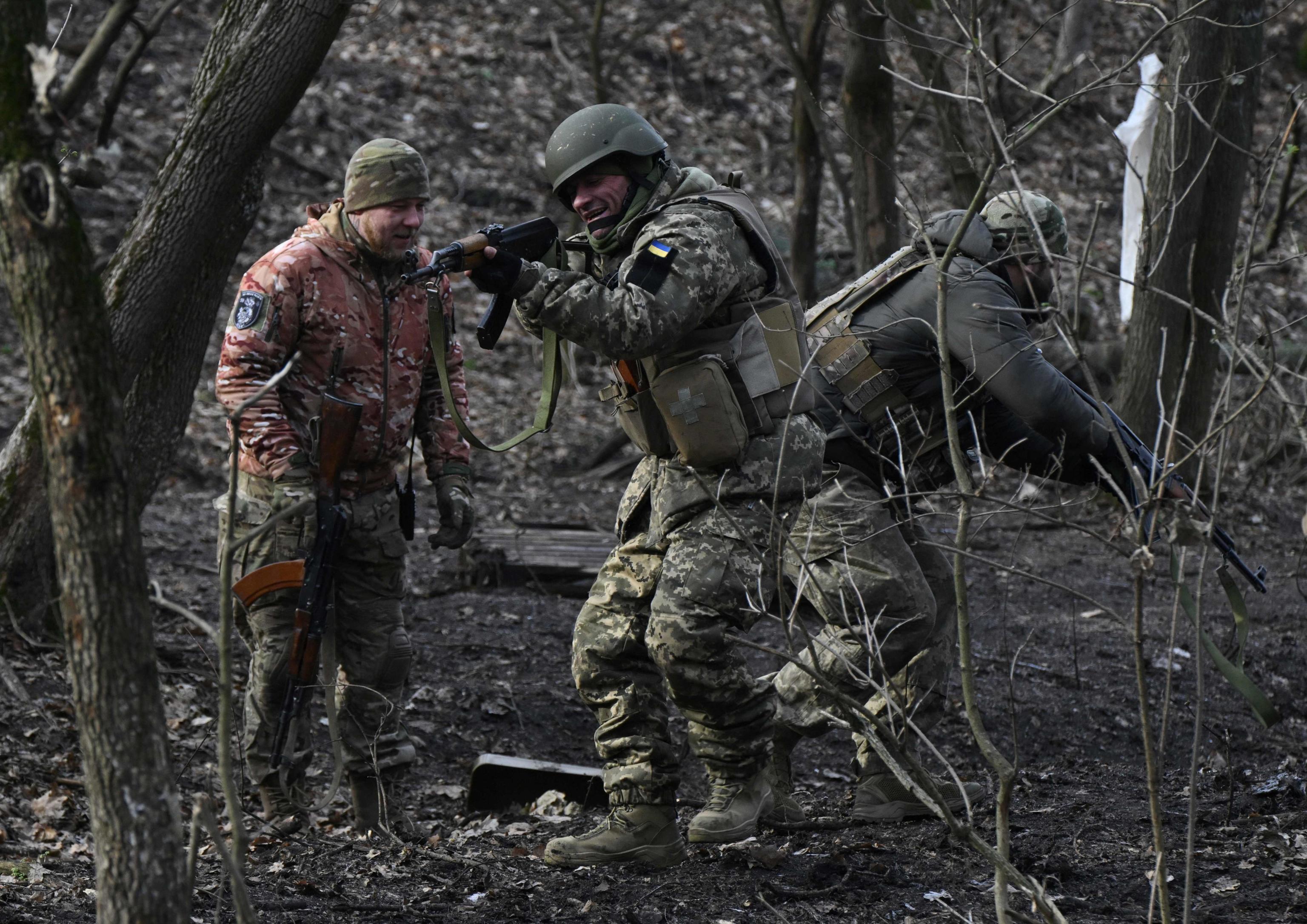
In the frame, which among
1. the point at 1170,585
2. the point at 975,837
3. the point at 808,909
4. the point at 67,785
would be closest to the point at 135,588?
the point at 975,837

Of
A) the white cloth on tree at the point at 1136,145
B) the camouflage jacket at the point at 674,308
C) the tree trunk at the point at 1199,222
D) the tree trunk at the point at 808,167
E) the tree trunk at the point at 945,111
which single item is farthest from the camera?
the tree trunk at the point at 808,167

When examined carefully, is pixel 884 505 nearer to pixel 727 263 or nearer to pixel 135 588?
pixel 727 263

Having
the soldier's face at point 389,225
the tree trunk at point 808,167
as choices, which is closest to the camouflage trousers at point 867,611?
the soldier's face at point 389,225

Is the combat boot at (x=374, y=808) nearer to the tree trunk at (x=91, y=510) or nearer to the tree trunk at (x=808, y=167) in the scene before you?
the tree trunk at (x=91, y=510)

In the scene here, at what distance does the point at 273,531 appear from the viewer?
4273mm

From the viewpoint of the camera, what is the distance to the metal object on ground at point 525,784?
15.4 ft

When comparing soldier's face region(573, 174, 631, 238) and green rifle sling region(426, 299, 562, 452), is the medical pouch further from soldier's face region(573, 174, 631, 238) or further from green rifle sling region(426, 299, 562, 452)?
soldier's face region(573, 174, 631, 238)

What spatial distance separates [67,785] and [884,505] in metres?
2.99

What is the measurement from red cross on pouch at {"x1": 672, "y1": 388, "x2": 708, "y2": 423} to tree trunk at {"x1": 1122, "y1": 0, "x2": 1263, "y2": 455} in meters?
4.19

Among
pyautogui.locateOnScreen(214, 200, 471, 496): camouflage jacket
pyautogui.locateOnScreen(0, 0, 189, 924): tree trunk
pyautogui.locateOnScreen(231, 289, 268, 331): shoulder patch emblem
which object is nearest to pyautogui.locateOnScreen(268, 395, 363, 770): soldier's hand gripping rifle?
pyautogui.locateOnScreen(214, 200, 471, 496): camouflage jacket

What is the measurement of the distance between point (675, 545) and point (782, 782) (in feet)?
3.44

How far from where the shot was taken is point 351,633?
4391 millimetres

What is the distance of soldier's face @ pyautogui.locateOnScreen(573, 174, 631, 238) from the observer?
3.88m

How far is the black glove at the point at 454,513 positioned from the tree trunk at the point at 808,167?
5.80 meters
